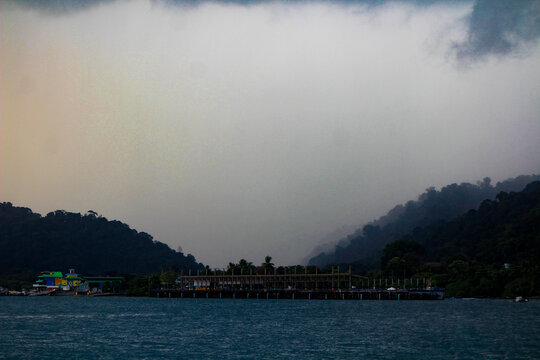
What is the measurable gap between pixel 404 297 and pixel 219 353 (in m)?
103

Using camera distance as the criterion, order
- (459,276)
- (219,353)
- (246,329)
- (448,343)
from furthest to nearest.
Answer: (459,276)
(246,329)
(448,343)
(219,353)

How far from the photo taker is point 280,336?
239 ft

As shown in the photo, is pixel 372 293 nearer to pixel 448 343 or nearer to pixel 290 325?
pixel 290 325

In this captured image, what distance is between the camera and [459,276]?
17038 cm

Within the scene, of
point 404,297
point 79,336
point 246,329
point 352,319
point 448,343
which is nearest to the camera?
point 448,343

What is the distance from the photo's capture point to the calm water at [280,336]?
59.0m

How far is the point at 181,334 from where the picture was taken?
7519cm

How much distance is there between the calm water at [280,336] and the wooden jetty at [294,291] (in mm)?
53602

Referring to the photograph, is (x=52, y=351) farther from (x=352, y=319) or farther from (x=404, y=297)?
(x=404, y=297)

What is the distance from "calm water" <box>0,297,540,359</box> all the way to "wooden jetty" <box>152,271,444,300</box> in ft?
176

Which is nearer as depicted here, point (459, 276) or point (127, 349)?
point (127, 349)

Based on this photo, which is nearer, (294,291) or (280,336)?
(280,336)

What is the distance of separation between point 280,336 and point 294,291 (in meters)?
100

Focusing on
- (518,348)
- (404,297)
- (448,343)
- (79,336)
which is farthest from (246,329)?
(404,297)
